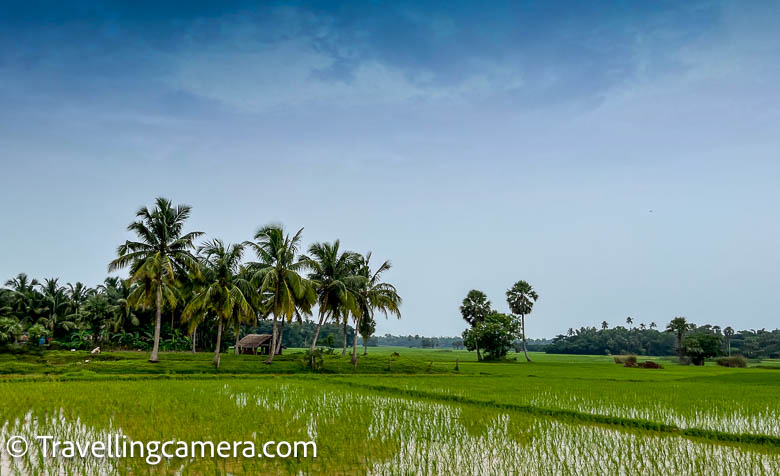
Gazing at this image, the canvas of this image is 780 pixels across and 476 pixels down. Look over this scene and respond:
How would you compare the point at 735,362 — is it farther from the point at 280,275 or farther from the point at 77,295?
the point at 77,295

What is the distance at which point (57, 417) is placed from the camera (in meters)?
9.85

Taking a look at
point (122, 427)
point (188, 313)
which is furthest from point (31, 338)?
point (122, 427)

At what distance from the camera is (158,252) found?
2528cm

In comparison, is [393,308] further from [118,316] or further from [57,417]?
[118,316]

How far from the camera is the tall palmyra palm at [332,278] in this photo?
29031mm

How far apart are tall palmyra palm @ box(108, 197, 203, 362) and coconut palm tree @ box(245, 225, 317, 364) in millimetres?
3467

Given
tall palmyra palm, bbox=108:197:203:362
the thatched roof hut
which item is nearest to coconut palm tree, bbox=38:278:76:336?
the thatched roof hut
